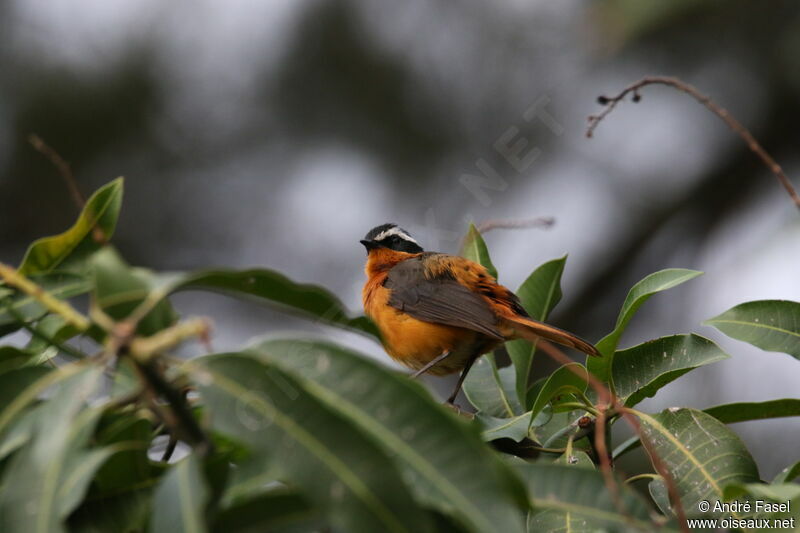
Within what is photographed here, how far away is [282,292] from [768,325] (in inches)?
55.2

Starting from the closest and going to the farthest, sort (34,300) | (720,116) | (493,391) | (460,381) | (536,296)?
(34,300) → (720,116) → (493,391) → (536,296) → (460,381)

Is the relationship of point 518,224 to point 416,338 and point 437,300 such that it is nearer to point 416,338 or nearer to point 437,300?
point 437,300

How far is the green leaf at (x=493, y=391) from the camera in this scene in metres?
2.94

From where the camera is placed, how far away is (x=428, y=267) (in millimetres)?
4664

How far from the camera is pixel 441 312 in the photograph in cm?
432

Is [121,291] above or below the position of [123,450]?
above

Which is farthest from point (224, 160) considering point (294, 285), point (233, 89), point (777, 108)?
point (294, 285)

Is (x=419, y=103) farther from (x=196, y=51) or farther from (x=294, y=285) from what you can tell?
(x=294, y=285)

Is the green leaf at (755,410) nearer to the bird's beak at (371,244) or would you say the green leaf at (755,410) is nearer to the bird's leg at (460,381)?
the bird's leg at (460,381)

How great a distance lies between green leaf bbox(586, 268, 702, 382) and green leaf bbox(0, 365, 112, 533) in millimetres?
1400

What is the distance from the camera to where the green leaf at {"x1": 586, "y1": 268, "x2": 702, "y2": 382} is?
93.0 inches

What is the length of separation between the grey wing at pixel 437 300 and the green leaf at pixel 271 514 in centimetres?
254

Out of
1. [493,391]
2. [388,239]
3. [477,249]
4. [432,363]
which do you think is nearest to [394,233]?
[388,239]

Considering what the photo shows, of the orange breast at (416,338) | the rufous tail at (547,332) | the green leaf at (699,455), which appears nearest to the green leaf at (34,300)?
the green leaf at (699,455)
